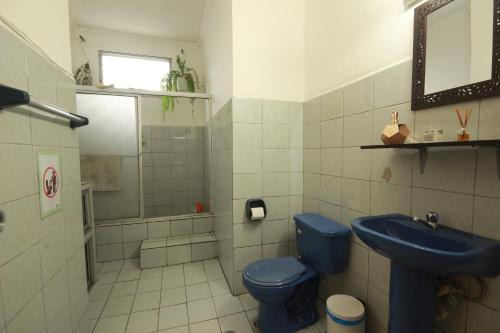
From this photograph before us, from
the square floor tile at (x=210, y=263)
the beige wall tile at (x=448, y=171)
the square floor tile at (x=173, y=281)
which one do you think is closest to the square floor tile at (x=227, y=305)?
the square floor tile at (x=173, y=281)

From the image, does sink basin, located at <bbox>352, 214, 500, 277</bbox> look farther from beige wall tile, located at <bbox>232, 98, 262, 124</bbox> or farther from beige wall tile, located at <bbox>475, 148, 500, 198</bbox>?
beige wall tile, located at <bbox>232, 98, 262, 124</bbox>

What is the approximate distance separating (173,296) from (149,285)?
1.05ft

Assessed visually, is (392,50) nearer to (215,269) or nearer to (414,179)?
(414,179)

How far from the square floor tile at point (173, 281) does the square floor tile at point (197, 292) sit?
0.12 metres

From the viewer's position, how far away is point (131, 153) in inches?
105

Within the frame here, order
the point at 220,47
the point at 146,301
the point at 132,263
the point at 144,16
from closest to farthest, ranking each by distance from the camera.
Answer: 1. the point at 146,301
2. the point at 220,47
3. the point at 132,263
4. the point at 144,16

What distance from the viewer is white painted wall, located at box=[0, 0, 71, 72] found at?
89 centimetres

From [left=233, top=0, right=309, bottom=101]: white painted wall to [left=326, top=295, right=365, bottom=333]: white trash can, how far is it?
61.8 inches

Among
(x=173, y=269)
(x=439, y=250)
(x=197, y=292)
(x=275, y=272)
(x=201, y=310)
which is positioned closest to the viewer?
(x=439, y=250)

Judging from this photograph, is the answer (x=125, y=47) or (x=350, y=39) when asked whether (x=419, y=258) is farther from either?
(x=125, y=47)

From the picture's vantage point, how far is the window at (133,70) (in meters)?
3.19

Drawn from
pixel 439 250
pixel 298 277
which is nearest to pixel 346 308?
pixel 298 277

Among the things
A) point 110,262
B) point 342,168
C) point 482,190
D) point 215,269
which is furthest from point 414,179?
point 110,262

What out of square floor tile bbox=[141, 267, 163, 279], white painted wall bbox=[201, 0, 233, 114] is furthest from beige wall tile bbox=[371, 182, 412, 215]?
square floor tile bbox=[141, 267, 163, 279]
